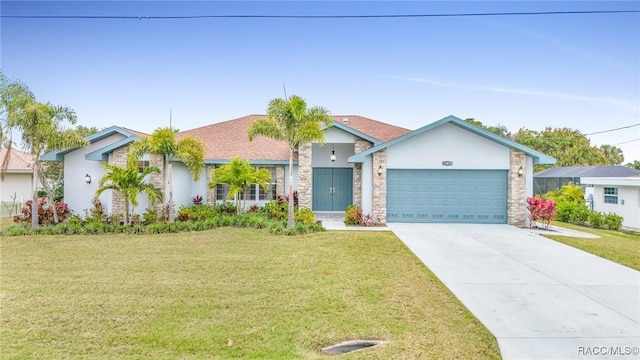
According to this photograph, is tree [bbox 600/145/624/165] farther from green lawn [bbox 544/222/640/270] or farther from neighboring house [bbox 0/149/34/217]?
neighboring house [bbox 0/149/34/217]

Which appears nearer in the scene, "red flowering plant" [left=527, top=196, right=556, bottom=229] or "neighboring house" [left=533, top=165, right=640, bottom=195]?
"red flowering plant" [left=527, top=196, right=556, bottom=229]

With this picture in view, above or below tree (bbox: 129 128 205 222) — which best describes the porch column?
below

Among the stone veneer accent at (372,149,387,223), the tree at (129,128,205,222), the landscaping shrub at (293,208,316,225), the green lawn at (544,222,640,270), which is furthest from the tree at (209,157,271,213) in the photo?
the green lawn at (544,222,640,270)

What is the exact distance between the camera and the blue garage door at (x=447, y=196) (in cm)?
1427

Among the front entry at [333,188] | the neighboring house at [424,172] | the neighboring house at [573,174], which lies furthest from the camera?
the neighboring house at [573,174]

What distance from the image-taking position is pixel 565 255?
29.8ft

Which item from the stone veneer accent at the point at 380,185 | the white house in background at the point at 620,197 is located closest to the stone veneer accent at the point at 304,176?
the stone veneer accent at the point at 380,185

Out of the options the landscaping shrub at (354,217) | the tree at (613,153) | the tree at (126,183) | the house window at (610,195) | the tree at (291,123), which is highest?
the tree at (613,153)

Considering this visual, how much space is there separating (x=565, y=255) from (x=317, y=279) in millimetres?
6949

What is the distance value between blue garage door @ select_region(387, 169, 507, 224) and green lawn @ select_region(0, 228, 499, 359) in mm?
5019

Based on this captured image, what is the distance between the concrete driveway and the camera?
4.29 meters

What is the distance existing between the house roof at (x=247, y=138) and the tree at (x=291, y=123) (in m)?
2.19

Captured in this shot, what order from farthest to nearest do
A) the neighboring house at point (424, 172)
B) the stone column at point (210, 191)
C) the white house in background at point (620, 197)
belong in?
the stone column at point (210, 191) → the white house in background at point (620, 197) → the neighboring house at point (424, 172)

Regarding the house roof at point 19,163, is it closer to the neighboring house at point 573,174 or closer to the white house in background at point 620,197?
the white house in background at point 620,197
